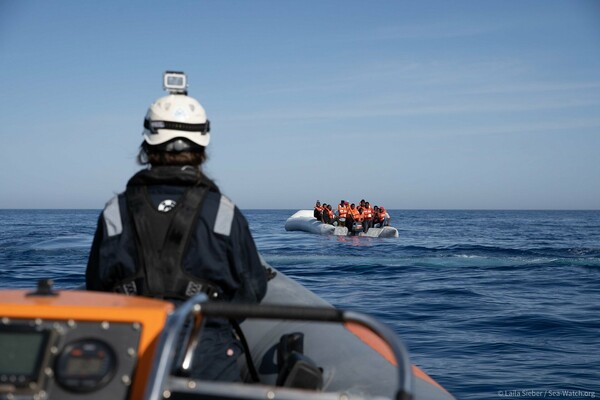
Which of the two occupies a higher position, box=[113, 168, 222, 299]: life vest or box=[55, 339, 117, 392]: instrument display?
box=[113, 168, 222, 299]: life vest

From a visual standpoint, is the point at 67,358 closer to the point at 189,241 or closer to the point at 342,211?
the point at 189,241

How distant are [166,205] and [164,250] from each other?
0.18 metres

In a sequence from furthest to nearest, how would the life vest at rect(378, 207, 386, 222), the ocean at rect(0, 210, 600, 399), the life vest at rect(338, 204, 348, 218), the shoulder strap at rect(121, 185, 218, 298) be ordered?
the life vest at rect(378, 207, 386, 222) → the life vest at rect(338, 204, 348, 218) → the ocean at rect(0, 210, 600, 399) → the shoulder strap at rect(121, 185, 218, 298)

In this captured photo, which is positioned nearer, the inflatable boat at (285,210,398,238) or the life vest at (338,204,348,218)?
the inflatable boat at (285,210,398,238)

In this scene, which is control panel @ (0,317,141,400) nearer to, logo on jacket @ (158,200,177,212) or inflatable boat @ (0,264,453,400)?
inflatable boat @ (0,264,453,400)

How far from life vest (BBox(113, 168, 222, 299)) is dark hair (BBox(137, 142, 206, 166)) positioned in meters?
0.23

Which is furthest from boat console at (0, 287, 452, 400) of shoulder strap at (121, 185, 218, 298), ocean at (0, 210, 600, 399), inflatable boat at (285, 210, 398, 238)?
inflatable boat at (285, 210, 398, 238)

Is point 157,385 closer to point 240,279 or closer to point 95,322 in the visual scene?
point 95,322

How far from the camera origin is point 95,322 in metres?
1.90

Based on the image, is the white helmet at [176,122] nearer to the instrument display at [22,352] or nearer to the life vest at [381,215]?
the instrument display at [22,352]

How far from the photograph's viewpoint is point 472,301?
10219 millimetres

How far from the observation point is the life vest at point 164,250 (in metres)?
2.49

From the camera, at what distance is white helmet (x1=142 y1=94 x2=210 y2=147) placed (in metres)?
2.69

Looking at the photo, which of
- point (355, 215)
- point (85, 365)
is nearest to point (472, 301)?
point (85, 365)
